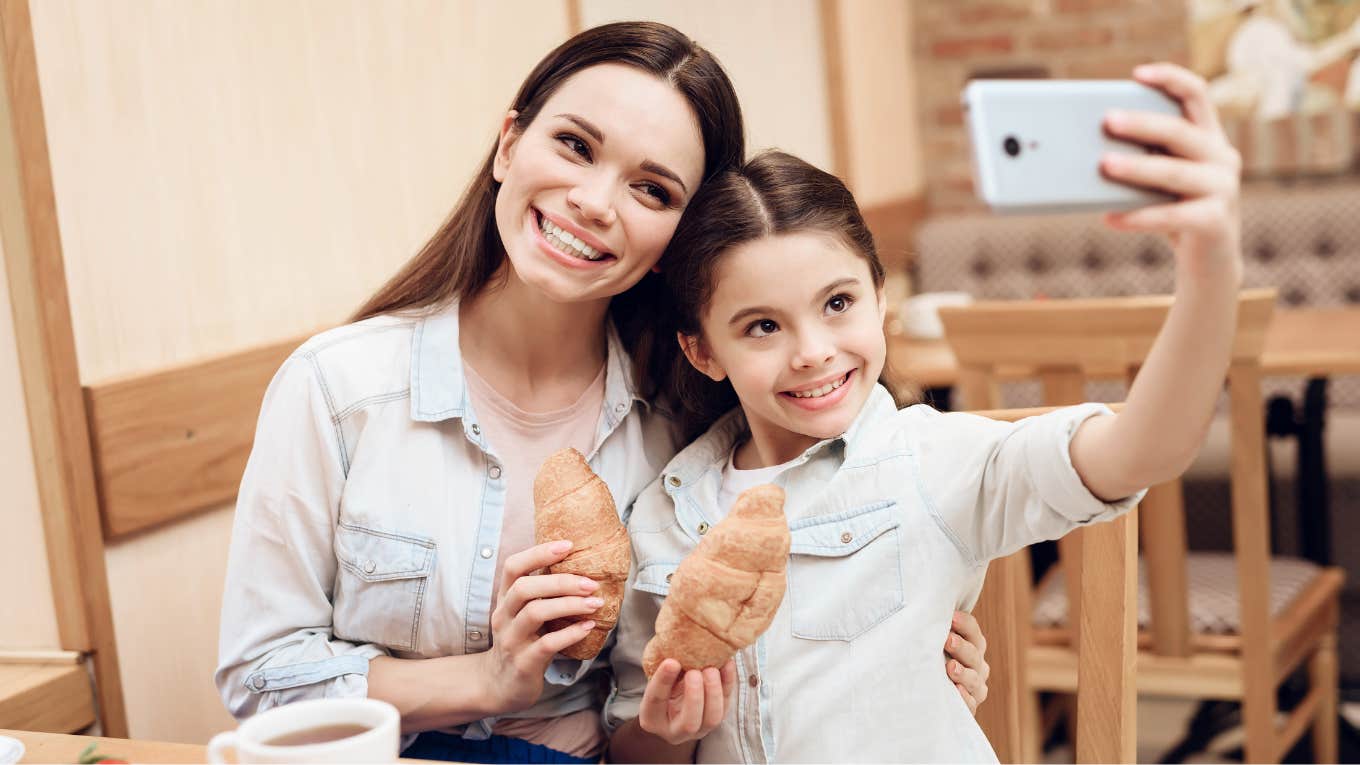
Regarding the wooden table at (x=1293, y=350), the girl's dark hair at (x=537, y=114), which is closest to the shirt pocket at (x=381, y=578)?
the girl's dark hair at (x=537, y=114)

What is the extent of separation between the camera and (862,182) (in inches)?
162

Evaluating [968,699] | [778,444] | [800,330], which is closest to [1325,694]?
[968,699]

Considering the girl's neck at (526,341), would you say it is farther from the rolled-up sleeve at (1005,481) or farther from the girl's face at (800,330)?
the rolled-up sleeve at (1005,481)

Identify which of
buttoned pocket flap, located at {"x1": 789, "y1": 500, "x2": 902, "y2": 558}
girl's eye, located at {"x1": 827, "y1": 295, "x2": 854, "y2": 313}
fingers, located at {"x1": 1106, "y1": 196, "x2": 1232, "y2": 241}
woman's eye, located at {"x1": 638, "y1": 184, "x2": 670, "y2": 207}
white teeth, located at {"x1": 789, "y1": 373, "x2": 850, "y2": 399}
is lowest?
buttoned pocket flap, located at {"x1": 789, "y1": 500, "x2": 902, "y2": 558}

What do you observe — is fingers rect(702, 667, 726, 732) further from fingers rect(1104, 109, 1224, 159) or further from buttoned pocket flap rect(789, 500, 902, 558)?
fingers rect(1104, 109, 1224, 159)

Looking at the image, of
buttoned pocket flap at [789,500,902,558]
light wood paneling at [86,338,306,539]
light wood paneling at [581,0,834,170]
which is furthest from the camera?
light wood paneling at [581,0,834,170]

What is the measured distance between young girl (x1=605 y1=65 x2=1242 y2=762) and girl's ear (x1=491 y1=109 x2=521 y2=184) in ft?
0.73

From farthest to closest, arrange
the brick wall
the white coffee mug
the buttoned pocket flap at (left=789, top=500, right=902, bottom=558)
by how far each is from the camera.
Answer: the brick wall, the buttoned pocket flap at (left=789, top=500, right=902, bottom=558), the white coffee mug

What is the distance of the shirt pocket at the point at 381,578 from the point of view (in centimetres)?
136

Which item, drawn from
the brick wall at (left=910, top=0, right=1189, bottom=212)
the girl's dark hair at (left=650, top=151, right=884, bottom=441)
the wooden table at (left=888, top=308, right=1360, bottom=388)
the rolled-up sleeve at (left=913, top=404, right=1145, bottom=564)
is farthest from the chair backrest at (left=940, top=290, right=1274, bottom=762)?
the brick wall at (left=910, top=0, right=1189, bottom=212)

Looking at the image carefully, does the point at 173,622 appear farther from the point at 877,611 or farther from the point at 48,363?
the point at 877,611

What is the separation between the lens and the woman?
4.38 ft

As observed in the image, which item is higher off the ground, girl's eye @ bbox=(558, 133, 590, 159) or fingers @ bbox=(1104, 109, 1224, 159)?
fingers @ bbox=(1104, 109, 1224, 159)

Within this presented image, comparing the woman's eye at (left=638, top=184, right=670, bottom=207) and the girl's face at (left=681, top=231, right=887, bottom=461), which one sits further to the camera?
the woman's eye at (left=638, top=184, right=670, bottom=207)
